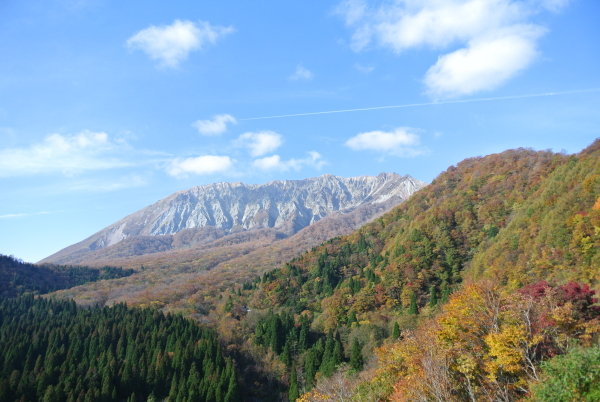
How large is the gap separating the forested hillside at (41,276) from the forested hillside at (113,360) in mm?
55468

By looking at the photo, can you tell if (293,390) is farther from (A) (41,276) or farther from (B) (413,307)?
(A) (41,276)

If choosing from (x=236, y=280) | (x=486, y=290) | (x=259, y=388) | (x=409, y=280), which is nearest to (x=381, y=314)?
(x=409, y=280)

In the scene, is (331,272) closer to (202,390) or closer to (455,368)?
(202,390)

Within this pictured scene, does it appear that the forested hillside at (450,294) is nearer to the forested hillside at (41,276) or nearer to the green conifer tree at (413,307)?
the green conifer tree at (413,307)

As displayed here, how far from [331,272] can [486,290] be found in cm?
6173

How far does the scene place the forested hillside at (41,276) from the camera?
126 m

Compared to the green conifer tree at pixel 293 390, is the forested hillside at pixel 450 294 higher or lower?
higher

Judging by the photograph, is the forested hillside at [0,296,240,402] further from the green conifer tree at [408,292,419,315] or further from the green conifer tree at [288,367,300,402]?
the green conifer tree at [408,292,419,315]

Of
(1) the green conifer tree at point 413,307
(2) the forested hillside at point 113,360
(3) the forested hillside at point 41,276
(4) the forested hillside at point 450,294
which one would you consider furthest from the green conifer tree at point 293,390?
(3) the forested hillside at point 41,276

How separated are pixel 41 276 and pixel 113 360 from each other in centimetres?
11372

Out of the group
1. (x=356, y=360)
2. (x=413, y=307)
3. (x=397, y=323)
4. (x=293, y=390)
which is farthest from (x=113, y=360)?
(x=413, y=307)

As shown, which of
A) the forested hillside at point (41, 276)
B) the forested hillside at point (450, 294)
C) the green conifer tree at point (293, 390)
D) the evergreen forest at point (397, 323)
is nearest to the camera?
the evergreen forest at point (397, 323)

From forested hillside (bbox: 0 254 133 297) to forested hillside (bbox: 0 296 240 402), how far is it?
55.5m

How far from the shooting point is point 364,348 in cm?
5272
